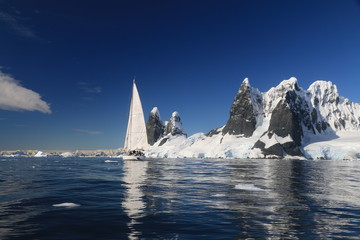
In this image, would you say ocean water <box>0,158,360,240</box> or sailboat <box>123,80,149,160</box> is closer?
ocean water <box>0,158,360,240</box>

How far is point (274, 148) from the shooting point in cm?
18188

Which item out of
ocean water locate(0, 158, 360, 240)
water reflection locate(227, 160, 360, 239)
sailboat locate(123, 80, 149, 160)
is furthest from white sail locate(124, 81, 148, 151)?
water reflection locate(227, 160, 360, 239)

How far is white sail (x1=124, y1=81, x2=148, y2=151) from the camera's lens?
79.7 metres

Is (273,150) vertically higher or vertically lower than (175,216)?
higher

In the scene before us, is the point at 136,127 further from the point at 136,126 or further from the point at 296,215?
the point at 296,215

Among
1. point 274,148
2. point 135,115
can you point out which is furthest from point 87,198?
point 274,148

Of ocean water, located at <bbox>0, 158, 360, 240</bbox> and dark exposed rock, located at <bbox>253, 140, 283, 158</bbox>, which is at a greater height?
dark exposed rock, located at <bbox>253, 140, 283, 158</bbox>

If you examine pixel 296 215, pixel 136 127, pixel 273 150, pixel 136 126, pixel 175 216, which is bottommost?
pixel 296 215

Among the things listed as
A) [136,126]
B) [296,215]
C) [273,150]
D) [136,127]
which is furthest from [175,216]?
[273,150]

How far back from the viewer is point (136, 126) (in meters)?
82.1

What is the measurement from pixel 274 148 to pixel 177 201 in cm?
17580

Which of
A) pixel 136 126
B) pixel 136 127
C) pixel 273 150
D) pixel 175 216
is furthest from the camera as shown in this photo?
pixel 273 150

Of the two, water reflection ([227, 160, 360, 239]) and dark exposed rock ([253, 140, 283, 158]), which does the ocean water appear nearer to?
water reflection ([227, 160, 360, 239])

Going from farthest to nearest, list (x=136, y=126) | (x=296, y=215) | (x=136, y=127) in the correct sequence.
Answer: (x=136, y=127), (x=136, y=126), (x=296, y=215)
